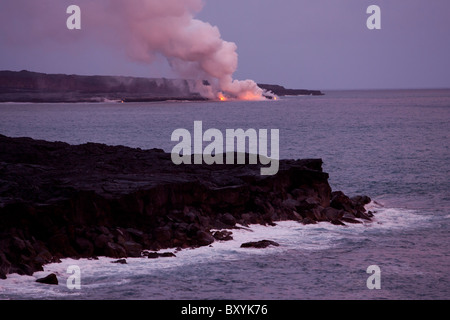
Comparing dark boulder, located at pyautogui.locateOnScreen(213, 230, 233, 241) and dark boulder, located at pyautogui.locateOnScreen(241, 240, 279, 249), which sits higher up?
dark boulder, located at pyautogui.locateOnScreen(213, 230, 233, 241)

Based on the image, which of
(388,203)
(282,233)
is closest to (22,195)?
(282,233)

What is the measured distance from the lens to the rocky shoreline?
57.0 ft

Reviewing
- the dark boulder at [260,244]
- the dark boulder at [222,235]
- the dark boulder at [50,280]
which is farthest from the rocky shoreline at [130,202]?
the dark boulder at [260,244]

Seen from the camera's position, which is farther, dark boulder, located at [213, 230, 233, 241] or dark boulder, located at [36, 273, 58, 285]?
dark boulder, located at [213, 230, 233, 241]

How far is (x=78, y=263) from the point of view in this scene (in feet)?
55.0

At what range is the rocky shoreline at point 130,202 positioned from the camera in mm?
17359

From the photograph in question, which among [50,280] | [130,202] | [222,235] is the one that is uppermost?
[130,202]

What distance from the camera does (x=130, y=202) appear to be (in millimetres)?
19062

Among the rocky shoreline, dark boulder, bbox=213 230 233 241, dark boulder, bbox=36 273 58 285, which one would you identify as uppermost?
the rocky shoreline

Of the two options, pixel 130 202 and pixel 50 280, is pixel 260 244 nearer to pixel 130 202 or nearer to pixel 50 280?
pixel 130 202

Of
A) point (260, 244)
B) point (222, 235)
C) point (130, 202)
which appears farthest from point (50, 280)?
point (260, 244)

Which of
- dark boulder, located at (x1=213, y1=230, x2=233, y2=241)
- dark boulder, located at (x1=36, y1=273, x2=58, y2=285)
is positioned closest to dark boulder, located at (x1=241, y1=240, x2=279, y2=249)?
dark boulder, located at (x1=213, y1=230, x2=233, y2=241)

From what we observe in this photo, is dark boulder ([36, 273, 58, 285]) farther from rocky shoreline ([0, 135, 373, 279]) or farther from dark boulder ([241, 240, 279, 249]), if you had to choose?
dark boulder ([241, 240, 279, 249])

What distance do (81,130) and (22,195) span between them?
60.0 metres
